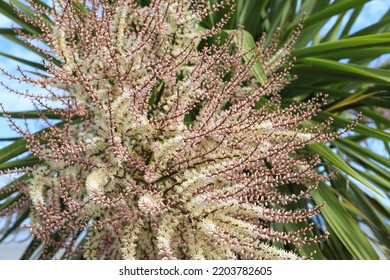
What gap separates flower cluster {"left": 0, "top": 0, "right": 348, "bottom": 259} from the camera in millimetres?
1089

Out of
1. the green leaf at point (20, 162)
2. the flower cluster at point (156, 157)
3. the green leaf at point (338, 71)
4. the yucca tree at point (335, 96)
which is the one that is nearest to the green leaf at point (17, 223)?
the yucca tree at point (335, 96)

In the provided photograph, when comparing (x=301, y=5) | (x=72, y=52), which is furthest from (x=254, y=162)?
(x=301, y=5)

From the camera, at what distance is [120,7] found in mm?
1326

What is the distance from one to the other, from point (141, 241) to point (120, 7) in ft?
1.80

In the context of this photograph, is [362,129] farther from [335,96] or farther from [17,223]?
[17,223]

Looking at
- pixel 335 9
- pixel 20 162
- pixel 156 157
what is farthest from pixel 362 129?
pixel 20 162

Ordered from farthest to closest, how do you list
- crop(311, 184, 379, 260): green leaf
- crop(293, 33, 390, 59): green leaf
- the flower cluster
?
1. crop(293, 33, 390, 59): green leaf
2. crop(311, 184, 379, 260): green leaf
3. the flower cluster

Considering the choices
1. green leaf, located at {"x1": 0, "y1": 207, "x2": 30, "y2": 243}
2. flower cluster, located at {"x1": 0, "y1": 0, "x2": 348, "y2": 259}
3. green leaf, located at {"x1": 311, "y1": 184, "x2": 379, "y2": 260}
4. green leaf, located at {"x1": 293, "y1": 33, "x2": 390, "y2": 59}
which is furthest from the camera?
green leaf, located at {"x1": 0, "y1": 207, "x2": 30, "y2": 243}

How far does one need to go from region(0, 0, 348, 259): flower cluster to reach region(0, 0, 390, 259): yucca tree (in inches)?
13.2

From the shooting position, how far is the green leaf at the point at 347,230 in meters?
1.62

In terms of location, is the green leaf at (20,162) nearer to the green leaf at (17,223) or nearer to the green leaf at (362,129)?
the green leaf at (17,223)

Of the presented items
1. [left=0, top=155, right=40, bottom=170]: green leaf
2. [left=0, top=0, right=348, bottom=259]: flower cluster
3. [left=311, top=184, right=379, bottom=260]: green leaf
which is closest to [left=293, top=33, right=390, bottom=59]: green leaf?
[left=311, top=184, right=379, bottom=260]: green leaf

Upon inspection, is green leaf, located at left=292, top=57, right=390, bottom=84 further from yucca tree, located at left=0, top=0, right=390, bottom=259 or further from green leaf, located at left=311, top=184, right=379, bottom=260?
green leaf, located at left=311, top=184, right=379, bottom=260

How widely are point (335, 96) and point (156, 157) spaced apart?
1.34 meters
